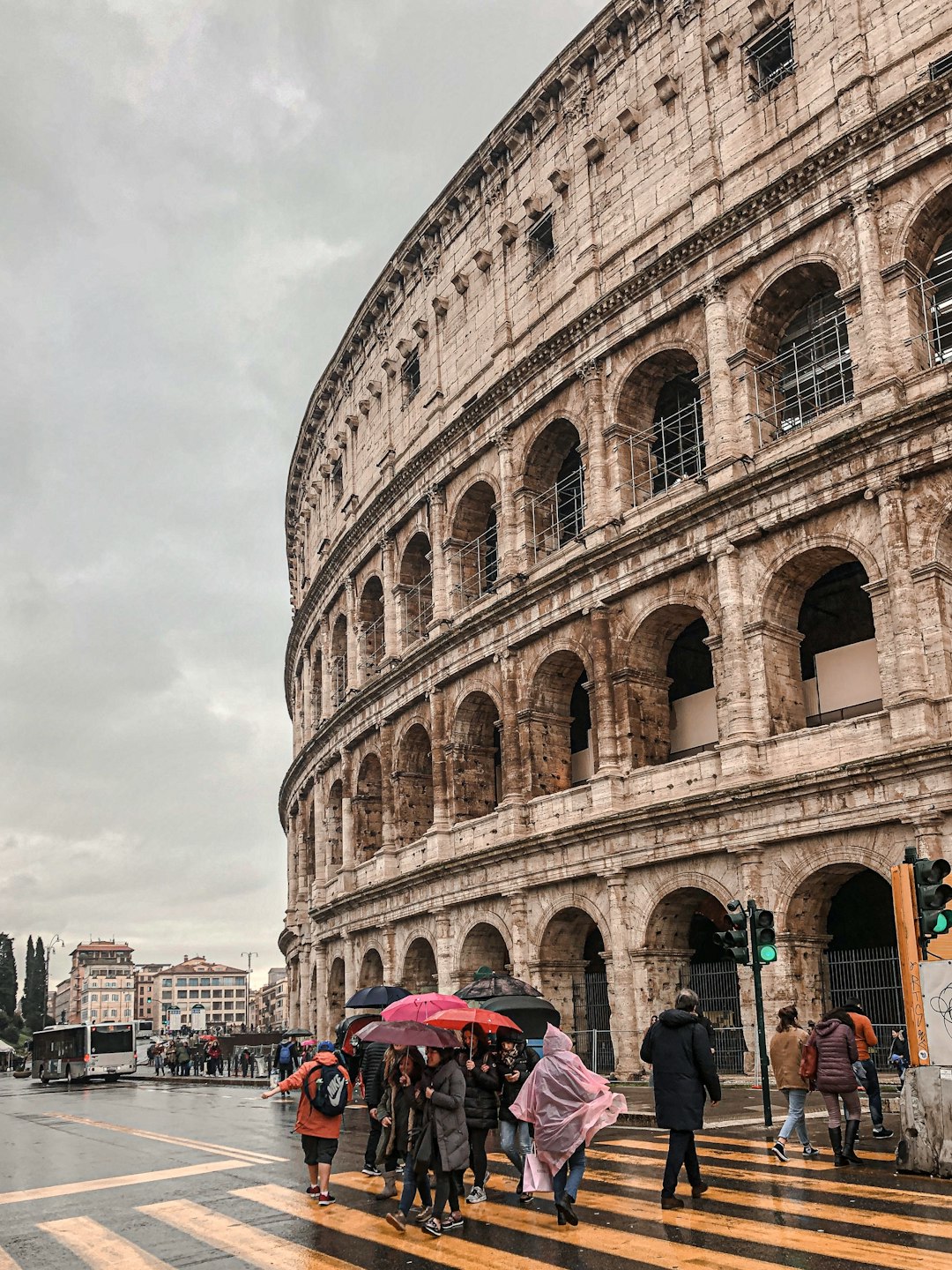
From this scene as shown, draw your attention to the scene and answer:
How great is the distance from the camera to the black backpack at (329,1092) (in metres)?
10.8

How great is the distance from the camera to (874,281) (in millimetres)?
20828

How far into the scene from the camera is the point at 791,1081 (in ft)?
38.8

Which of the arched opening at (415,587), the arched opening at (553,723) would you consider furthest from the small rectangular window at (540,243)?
the arched opening at (553,723)

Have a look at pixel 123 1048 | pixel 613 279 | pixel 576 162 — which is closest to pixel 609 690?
pixel 613 279

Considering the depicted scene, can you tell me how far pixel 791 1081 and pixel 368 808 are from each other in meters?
25.5

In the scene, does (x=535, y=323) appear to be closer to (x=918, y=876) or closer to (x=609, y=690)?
(x=609, y=690)

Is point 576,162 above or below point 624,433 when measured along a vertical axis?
above

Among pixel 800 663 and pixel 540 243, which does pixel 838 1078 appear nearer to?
pixel 800 663

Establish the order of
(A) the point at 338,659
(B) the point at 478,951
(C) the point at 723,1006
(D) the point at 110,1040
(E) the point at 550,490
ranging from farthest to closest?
(D) the point at 110,1040
(A) the point at 338,659
(E) the point at 550,490
(B) the point at 478,951
(C) the point at 723,1006

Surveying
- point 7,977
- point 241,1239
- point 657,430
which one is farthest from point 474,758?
point 7,977

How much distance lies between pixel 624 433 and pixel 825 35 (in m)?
8.23

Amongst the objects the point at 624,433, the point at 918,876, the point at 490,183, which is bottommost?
the point at 918,876

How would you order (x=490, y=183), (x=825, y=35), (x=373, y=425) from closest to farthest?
(x=825, y=35) → (x=490, y=183) → (x=373, y=425)

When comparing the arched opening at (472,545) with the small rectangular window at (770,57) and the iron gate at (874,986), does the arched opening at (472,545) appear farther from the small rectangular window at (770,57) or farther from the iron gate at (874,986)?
the iron gate at (874,986)
